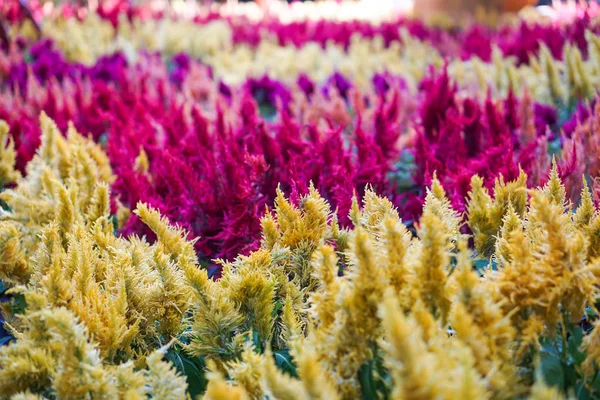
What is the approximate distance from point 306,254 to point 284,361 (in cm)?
27

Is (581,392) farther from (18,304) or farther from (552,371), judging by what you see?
(18,304)

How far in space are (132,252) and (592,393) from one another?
3.50 feet

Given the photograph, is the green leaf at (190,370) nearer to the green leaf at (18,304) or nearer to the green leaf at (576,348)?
the green leaf at (18,304)

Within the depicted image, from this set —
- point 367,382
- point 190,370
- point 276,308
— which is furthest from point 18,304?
point 367,382

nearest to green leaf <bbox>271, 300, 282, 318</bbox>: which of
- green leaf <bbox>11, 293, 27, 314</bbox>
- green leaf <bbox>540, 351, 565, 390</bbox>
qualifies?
green leaf <bbox>540, 351, 565, 390</bbox>

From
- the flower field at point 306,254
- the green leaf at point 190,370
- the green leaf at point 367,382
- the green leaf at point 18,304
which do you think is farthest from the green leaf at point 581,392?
the green leaf at point 18,304

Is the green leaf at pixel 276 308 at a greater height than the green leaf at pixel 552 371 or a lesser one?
greater

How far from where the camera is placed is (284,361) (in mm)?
1433

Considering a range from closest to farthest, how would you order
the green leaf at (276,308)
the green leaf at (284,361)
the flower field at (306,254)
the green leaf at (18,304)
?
the flower field at (306,254), the green leaf at (284,361), the green leaf at (276,308), the green leaf at (18,304)

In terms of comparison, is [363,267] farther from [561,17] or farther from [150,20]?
[150,20]

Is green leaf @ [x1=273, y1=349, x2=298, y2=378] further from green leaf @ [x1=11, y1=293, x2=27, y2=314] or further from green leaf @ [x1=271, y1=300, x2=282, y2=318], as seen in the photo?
green leaf @ [x1=11, y1=293, x2=27, y2=314]

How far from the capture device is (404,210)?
2.20 meters

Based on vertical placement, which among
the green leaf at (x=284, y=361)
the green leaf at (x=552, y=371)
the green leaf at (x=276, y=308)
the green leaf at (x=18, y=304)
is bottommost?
the green leaf at (x=552, y=371)

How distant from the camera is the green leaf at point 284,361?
1396 millimetres
